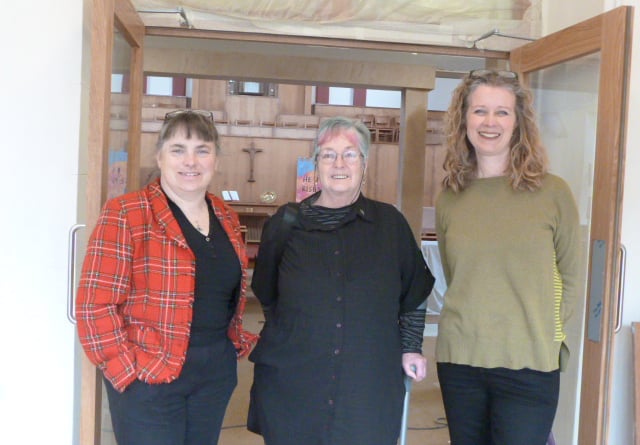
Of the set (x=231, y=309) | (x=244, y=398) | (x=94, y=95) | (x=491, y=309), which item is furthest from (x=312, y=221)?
(x=244, y=398)

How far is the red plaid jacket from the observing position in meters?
1.67

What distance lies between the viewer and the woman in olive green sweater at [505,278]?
1837 millimetres

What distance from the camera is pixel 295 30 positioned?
279cm

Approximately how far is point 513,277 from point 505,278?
0.02 metres

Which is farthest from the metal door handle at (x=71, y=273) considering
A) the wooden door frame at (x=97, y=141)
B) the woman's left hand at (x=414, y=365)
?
the woman's left hand at (x=414, y=365)

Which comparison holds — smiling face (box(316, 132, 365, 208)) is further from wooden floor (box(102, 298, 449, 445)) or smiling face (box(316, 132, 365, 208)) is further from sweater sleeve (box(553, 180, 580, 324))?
wooden floor (box(102, 298, 449, 445))

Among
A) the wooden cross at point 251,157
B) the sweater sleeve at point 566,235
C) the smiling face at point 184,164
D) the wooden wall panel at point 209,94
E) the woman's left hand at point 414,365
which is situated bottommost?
the woman's left hand at point 414,365

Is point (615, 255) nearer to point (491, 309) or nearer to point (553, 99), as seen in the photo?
point (491, 309)

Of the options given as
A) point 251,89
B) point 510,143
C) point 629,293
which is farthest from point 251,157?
point 510,143

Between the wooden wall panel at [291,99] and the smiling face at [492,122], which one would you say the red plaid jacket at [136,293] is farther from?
the wooden wall panel at [291,99]

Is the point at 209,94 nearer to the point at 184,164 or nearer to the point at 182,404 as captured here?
the point at 184,164

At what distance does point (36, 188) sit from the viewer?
2.61 m

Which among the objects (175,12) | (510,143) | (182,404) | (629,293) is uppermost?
(175,12)

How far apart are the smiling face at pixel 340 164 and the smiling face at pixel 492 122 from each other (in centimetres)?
38
